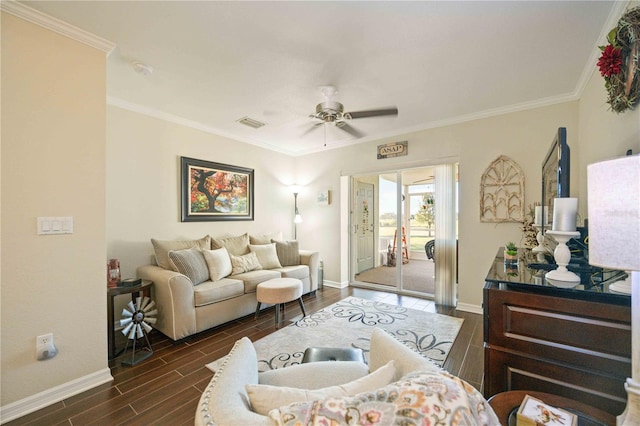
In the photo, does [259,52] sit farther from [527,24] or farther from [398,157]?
[398,157]

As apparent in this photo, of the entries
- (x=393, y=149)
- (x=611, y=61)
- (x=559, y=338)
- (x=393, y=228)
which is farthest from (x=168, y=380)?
(x=393, y=149)

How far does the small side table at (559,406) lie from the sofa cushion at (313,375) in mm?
550

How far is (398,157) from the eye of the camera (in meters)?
4.08

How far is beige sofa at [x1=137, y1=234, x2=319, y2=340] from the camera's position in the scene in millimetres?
2576

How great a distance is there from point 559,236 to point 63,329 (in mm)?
3261

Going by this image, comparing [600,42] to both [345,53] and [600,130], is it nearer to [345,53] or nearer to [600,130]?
[600,130]

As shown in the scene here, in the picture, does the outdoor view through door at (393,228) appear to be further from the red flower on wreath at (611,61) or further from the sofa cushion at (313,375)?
the sofa cushion at (313,375)

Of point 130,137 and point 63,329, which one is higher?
point 130,137

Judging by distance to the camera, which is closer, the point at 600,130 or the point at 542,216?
the point at 600,130

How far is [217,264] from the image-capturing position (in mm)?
3133

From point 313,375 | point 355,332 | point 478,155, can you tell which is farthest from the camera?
point 478,155

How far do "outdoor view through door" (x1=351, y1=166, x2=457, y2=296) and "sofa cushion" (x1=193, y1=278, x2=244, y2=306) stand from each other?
243cm

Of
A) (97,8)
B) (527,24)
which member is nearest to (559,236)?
(527,24)

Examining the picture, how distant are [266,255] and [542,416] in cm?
336
